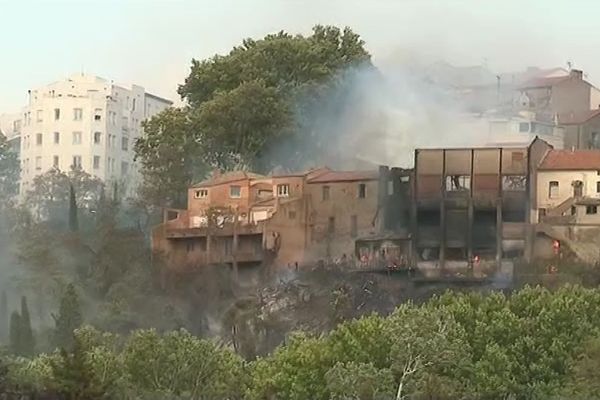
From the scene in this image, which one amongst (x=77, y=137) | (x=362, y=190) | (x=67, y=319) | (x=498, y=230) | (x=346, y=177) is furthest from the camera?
(x=77, y=137)

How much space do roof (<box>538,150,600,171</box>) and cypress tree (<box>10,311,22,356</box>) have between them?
12500mm

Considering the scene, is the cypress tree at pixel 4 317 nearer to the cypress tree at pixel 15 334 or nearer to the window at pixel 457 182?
the cypress tree at pixel 15 334

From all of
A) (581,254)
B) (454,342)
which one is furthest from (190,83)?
(454,342)

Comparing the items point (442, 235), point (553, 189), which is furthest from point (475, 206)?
point (553, 189)

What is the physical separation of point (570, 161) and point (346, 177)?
5366 millimetres

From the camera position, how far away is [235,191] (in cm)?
3597

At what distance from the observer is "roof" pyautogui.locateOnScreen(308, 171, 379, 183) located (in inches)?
1379

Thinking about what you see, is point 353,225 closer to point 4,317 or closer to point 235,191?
point 235,191

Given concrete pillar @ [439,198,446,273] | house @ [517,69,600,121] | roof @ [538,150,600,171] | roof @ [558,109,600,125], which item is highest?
house @ [517,69,600,121]

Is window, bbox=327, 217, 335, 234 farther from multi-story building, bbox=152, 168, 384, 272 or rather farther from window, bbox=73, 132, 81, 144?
window, bbox=73, 132, 81, 144

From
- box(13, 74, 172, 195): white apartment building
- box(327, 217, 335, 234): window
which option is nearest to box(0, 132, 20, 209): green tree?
box(13, 74, 172, 195): white apartment building

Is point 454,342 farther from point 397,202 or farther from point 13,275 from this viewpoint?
point 13,275

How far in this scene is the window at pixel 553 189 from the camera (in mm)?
33094

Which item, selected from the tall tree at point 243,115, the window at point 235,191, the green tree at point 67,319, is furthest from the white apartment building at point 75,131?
the green tree at point 67,319
